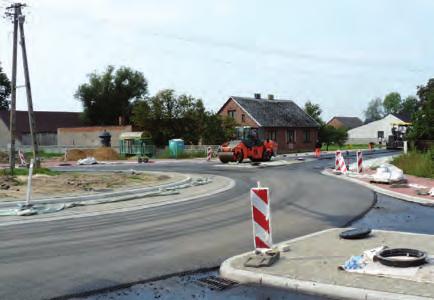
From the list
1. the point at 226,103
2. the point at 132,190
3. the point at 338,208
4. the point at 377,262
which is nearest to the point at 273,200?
the point at 338,208

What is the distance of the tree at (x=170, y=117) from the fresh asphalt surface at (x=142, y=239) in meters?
34.8

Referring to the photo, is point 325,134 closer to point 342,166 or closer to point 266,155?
point 266,155

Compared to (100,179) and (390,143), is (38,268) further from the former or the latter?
(390,143)

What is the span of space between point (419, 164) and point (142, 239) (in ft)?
56.7

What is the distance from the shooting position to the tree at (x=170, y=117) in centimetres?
5125

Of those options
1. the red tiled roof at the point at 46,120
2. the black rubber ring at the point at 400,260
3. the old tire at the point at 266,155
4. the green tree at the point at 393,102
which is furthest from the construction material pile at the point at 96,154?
the green tree at the point at 393,102

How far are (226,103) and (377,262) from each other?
2404 inches

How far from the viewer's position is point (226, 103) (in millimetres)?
67875

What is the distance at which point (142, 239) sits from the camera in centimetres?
1018

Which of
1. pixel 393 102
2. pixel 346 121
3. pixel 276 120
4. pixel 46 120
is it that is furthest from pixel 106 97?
pixel 393 102

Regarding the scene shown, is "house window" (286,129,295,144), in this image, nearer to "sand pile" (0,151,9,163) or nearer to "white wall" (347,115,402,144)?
"sand pile" (0,151,9,163)

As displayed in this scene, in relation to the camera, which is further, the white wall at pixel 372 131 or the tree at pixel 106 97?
the white wall at pixel 372 131

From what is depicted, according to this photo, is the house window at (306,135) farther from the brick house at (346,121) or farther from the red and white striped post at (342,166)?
the brick house at (346,121)

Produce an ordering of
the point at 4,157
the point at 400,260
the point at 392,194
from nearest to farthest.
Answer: the point at 400,260 < the point at 392,194 < the point at 4,157
